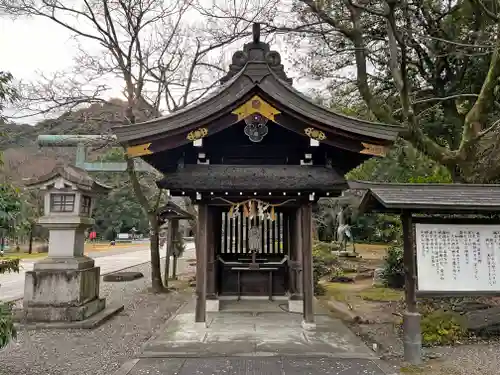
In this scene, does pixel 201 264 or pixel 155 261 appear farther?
pixel 155 261

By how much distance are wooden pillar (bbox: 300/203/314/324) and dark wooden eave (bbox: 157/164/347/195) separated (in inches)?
25.8

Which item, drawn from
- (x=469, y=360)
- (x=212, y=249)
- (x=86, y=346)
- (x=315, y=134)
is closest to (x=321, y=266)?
(x=212, y=249)

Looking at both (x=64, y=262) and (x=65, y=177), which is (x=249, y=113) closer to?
(x=65, y=177)

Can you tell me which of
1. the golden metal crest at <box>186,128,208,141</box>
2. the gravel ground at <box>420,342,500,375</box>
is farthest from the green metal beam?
the gravel ground at <box>420,342,500,375</box>

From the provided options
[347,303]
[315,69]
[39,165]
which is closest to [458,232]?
[347,303]

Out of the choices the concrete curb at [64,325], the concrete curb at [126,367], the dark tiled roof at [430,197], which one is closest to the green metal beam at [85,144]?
the concrete curb at [64,325]

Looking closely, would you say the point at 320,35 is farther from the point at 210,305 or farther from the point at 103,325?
the point at 103,325

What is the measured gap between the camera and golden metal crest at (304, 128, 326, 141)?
6.76 metres

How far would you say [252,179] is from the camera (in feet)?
22.9

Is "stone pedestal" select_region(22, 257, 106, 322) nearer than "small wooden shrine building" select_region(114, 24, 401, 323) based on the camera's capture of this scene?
No

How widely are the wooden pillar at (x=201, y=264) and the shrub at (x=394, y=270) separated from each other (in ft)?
25.7

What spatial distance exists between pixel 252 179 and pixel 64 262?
5.26 m

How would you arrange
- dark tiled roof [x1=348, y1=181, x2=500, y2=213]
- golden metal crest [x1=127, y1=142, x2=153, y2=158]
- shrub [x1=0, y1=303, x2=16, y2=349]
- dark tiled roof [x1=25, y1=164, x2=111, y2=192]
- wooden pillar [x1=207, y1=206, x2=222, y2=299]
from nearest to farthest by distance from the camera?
shrub [x1=0, y1=303, x2=16, y2=349] → dark tiled roof [x1=348, y1=181, x2=500, y2=213] → golden metal crest [x1=127, y1=142, x2=153, y2=158] → wooden pillar [x1=207, y1=206, x2=222, y2=299] → dark tiled roof [x1=25, y1=164, x2=111, y2=192]

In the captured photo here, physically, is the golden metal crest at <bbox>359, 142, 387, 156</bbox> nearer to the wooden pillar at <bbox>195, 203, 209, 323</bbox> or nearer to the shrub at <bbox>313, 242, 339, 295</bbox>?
the wooden pillar at <bbox>195, 203, 209, 323</bbox>
